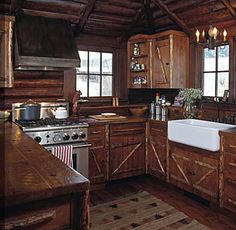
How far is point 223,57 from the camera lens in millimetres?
3971

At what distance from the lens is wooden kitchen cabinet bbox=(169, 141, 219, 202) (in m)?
3.18

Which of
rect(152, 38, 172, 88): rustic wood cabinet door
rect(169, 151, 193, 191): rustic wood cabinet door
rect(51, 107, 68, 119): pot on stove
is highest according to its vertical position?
rect(152, 38, 172, 88): rustic wood cabinet door

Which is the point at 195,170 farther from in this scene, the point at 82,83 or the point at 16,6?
the point at 16,6

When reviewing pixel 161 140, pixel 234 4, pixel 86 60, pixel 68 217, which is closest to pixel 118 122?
pixel 161 140

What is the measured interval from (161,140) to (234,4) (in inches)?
75.7

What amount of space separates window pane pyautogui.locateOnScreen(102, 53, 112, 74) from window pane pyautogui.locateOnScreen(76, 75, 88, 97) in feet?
1.24

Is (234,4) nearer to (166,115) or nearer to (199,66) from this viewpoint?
(199,66)

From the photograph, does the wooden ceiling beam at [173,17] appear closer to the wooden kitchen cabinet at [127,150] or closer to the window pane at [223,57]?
the window pane at [223,57]

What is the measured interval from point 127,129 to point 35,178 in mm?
2859

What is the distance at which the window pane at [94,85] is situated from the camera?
471 cm

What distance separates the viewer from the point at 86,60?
4641mm

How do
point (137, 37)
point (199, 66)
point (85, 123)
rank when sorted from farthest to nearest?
point (137, 37), point (199, 66), point (85, 123)

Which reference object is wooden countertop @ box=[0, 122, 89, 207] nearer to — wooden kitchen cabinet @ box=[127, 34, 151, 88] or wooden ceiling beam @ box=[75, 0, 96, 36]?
wooden ceiling beam @ box=[75, 0, 96, 36]

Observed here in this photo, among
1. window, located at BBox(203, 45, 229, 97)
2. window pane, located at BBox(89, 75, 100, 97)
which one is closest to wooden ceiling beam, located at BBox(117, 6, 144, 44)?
window pane, located at BBox(89, 75, 100, 97)
